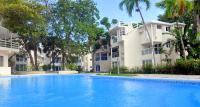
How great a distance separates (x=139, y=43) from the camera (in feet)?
123

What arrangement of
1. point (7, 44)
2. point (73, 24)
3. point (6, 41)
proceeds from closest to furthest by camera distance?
point (6, 41)
point (7, 44)
point (73, 24)

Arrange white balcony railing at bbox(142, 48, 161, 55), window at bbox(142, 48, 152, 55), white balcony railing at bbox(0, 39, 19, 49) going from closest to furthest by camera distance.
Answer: white balcony railing at bbox(0, 39, 19, 49)
white balcony railing at bbox(142, 48, 161, 55)
window at bbox(142, 48, 152, 55)

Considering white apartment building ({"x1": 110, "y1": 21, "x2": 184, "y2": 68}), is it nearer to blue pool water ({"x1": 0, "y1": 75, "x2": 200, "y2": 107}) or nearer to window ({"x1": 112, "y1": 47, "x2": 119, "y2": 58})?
window ({"x1": 112, "y1": 47, "x2": 119, "y2": 58})

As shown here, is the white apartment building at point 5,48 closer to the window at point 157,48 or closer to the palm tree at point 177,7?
the window at point 157,48

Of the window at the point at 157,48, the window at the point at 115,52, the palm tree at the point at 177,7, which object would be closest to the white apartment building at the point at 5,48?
the window at the point at 115,52

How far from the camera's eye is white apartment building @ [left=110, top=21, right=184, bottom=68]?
33812 mm

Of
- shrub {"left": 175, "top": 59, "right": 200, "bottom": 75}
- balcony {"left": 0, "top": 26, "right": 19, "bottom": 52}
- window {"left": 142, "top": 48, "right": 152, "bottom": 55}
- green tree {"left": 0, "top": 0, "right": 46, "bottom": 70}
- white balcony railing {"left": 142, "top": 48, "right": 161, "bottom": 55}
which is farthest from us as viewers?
window {"left": 142, "top": 48, "right": 152, "bottom": 55}

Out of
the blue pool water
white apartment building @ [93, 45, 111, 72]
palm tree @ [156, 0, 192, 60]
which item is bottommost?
the blue pool water

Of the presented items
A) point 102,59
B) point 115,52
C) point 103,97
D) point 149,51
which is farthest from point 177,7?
point 102,59

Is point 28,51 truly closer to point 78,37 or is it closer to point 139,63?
point 78,37

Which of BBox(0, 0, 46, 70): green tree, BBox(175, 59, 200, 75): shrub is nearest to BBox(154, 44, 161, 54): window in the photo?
BBox(175, 59, 200, 75): shrub

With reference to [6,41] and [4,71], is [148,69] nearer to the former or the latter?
[4,71]

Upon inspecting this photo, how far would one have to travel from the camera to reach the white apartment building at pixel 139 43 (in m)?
33.8

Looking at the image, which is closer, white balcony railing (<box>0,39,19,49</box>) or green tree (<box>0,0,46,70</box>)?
green tree (<box>0,0,46,70</box>)
